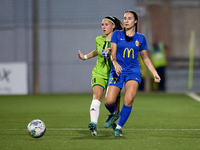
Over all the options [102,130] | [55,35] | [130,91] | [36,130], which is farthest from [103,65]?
[55,35]

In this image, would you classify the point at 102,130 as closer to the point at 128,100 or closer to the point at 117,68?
the point at 128,100

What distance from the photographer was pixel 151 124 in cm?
755

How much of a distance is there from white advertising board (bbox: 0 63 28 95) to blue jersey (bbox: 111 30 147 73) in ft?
32.0

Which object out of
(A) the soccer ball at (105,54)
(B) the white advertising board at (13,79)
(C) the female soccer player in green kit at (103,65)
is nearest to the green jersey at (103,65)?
(C) the female soccer player in green kit at (103,65)

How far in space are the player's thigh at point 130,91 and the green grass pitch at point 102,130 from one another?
0.53 m

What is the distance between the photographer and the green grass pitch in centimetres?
535

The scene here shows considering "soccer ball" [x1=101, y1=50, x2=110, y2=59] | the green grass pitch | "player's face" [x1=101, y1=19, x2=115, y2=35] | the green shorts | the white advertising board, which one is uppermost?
"player's face" [x1=101, y1=19, x2=115, y2=35]

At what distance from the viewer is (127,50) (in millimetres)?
5977

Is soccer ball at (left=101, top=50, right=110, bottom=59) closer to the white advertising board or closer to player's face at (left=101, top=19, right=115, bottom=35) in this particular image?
player's face at (left=101, top=19, right=115, bottom=35)

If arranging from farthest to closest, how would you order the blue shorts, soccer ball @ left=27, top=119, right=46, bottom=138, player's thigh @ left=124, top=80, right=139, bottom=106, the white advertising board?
the white advertising board, the blue shorts, player's thigh @ left=124, top=80, right=139, bottom=106, soccer ball @ left=27, top=119, right=46, bottom=138

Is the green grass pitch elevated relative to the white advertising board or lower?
elevated

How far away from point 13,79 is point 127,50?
9.94 m

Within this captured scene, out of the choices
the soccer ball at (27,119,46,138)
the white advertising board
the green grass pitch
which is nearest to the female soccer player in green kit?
the green grass pitch

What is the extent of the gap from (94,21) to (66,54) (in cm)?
179
